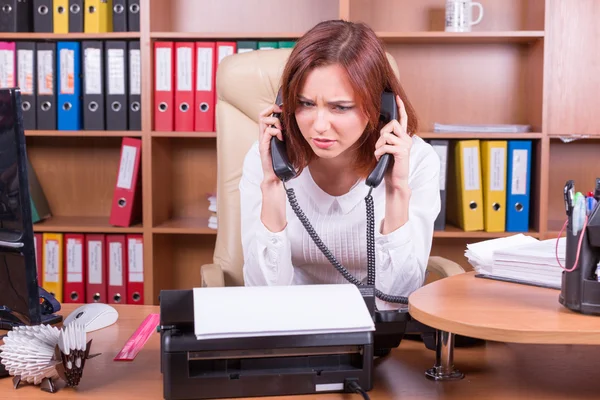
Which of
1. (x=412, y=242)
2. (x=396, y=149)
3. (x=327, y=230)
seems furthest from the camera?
(x=327, y=230)

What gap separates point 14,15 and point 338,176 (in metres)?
1.66

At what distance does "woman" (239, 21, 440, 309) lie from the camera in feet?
4.36

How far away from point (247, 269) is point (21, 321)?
22.5 inches

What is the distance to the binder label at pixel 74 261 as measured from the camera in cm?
278

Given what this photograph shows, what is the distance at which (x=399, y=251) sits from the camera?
139 centimetres

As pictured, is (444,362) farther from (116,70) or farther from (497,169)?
(116,70)

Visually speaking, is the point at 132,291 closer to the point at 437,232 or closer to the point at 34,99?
the point at 34,99

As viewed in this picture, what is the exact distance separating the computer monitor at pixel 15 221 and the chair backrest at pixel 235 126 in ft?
2.70

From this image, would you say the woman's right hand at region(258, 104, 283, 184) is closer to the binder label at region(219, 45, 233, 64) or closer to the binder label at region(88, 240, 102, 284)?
the binder label at region(219, 45, 233, 64)


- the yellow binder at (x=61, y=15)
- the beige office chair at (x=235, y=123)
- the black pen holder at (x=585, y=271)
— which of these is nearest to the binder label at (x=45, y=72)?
the yellow binder at (x=61, y=15)

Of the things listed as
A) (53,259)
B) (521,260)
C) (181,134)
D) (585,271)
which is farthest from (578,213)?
(53,259)

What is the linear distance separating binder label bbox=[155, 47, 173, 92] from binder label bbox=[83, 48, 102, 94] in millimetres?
211

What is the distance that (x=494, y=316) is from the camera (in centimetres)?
91

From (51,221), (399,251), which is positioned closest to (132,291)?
(51,221)
